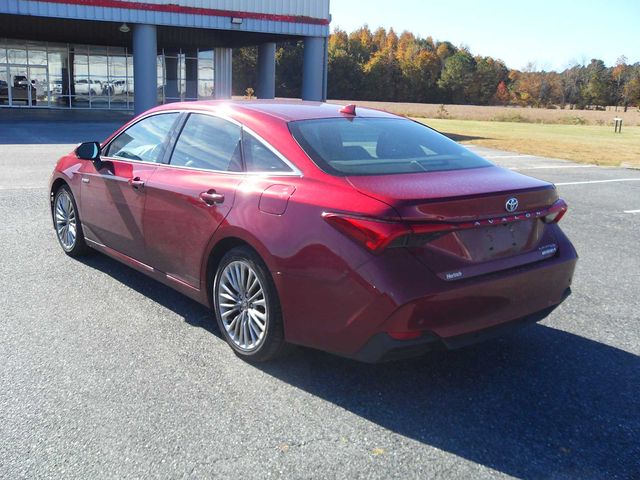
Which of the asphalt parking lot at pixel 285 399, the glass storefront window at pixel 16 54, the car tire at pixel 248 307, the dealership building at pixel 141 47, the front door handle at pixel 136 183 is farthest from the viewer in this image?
the glass storefront window at pixel 16 54

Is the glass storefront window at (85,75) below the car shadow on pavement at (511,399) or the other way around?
the other way around

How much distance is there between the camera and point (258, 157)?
3926mm

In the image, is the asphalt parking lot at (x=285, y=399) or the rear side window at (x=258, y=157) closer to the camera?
the asphalt parking lot at (x=285, y=399)

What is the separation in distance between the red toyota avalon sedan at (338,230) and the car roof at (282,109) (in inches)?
0.7

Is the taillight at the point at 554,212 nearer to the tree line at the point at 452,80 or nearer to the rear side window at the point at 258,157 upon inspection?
the rear side window at the point at 258,157

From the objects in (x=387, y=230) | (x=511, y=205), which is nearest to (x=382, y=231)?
(x=387, y=230)

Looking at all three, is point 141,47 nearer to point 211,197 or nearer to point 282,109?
point 282,109

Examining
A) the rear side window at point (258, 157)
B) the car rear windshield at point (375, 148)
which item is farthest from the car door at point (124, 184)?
the car rear windshield at point (375, 148)

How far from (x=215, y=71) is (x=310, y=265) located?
115 ft

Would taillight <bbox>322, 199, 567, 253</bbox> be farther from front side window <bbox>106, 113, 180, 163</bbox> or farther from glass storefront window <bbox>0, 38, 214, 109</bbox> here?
glass storefront window <bbox>0, 38, 214, 109</bbox>

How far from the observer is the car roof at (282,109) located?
13.8 feet

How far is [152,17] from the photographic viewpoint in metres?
24.1

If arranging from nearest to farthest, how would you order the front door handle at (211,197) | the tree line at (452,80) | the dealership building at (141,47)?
the front door handle at (211,197)
the dealership building at (141,47)
the tree line at (452,80)

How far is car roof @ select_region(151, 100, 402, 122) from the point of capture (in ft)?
13.8
